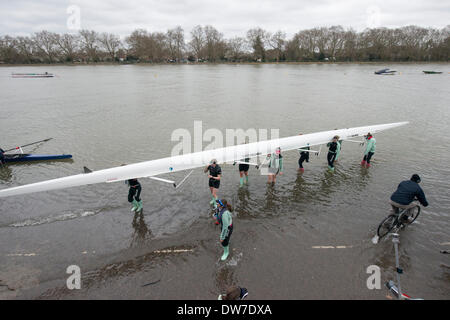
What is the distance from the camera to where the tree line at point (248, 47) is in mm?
101100

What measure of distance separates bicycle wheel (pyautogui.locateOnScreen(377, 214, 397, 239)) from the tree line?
118 meters

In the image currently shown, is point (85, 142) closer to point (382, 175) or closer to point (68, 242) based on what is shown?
point (68, 242)

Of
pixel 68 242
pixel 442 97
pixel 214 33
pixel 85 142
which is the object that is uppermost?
pixel 214 33

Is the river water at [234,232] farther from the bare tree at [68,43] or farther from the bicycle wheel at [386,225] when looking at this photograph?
the bare tree at [68,43]

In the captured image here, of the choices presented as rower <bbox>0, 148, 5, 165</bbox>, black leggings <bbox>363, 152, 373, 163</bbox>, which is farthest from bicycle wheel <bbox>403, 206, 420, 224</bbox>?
rower <bbox>0, 148, 5, 165</bbox>

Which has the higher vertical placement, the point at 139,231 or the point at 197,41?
the point at 197,41

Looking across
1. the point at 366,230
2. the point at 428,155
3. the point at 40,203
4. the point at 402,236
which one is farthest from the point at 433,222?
the point at 40,203

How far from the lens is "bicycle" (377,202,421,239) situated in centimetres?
609

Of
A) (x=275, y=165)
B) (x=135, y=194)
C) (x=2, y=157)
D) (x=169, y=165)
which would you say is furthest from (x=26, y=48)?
(x=275, y=165)

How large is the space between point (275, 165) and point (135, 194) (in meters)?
5.10

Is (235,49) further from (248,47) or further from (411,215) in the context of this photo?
(411,215)

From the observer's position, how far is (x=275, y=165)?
8.91m
